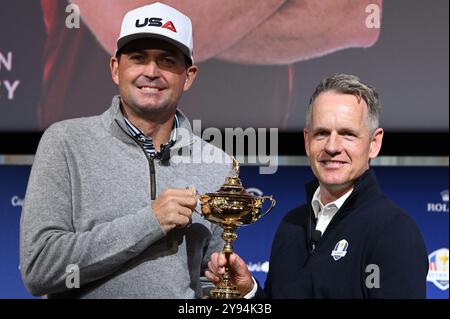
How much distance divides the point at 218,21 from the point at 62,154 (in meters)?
1.54

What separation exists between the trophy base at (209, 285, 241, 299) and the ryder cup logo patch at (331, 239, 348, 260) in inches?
11.0


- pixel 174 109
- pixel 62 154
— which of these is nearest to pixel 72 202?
pixel 62 154

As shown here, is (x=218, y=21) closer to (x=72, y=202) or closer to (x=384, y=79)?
(x=384, y=79)

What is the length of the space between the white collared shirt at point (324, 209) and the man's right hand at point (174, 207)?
1.07ft

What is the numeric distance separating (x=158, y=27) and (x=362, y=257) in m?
0.81

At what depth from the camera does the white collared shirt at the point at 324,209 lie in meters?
2.12

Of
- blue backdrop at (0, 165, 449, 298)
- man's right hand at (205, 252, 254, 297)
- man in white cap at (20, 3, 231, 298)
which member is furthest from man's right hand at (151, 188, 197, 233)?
blue backdrop at (0, 165, 449, 298)

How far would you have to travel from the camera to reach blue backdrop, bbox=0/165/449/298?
12.0 ft

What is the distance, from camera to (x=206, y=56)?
3.63 metres

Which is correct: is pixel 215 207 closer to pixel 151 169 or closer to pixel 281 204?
pixel 151 169

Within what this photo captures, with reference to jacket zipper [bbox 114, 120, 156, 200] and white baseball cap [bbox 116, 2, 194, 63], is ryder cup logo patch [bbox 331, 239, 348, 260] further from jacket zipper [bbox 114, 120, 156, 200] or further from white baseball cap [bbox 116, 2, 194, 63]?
white baseball cap [bbox 116, 2, 194, 63]

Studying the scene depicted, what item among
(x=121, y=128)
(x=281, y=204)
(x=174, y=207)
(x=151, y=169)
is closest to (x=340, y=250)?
(x=174, y=207)

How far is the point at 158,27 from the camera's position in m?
2.26
